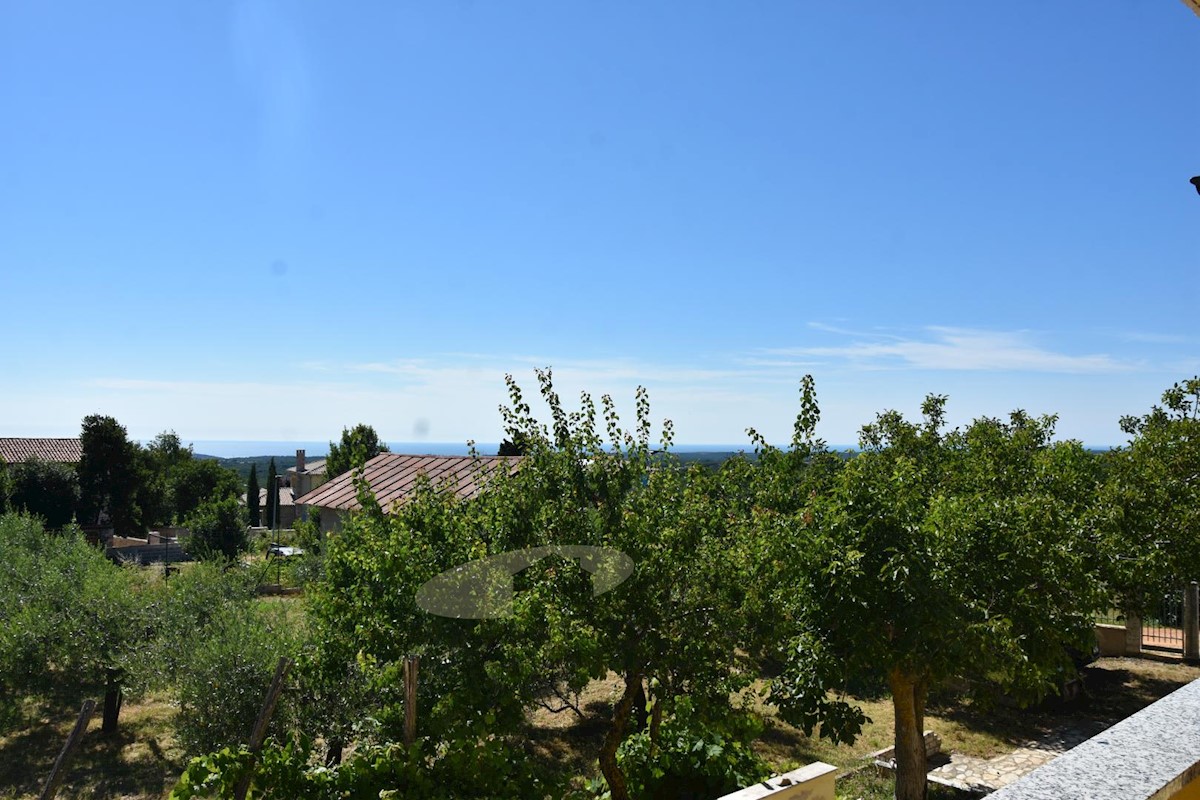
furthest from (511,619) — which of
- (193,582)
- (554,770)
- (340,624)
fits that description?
(193,582)

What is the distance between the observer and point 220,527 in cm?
3441

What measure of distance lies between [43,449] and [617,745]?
6244cm

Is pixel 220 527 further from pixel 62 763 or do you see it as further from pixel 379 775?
pixel 379 775

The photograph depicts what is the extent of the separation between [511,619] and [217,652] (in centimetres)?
Answer: 655

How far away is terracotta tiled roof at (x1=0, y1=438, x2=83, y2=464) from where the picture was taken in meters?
54.2

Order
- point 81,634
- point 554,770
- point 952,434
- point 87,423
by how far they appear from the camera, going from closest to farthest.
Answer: point 554,770, point 81,634, point 952,434, point 87,423

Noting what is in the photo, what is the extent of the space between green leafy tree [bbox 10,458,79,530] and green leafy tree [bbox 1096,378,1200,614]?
45189mm

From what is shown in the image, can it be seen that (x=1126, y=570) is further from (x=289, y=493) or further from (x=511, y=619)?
(x=289, y=493)

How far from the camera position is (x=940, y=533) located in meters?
8.69

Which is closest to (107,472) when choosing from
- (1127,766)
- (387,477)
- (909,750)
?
(387,477)

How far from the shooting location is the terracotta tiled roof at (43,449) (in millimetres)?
54156

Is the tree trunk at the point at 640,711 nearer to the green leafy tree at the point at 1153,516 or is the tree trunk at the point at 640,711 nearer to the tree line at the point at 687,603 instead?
the tree line at the point at 687,603

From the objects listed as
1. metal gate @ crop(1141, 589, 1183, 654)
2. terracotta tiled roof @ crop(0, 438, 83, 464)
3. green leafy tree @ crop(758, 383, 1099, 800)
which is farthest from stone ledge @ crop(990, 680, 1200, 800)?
terracotta tiled roof @ crop(0, 438, 83, 464)

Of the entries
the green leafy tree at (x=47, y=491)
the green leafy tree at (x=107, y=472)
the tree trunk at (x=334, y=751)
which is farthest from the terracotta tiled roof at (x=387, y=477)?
the green leafy tree at (x=47, y=491)
